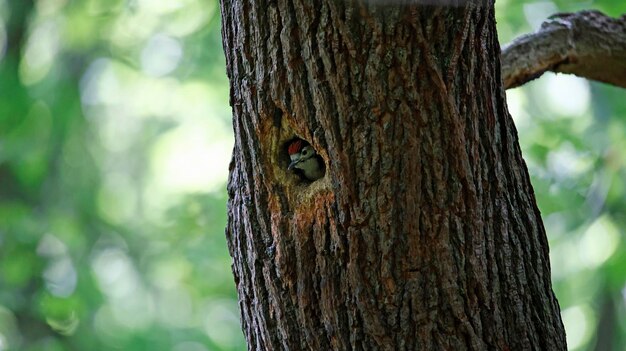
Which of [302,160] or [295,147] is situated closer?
[295,147]

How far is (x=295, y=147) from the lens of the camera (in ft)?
8.98

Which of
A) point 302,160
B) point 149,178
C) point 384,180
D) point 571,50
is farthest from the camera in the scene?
point 149,178

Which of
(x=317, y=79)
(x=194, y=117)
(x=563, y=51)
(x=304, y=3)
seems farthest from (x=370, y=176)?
(x=194, y=117)

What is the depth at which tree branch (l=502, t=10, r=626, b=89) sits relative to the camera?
3762 mm

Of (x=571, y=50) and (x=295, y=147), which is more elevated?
(x=571, y=50)

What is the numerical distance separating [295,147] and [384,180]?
36 cm

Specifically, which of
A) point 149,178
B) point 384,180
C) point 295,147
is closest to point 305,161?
point 295,147

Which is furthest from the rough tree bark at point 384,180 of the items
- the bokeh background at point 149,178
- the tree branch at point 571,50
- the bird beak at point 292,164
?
the bokeh background at point 149,178

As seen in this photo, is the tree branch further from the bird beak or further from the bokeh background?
the bokeh background

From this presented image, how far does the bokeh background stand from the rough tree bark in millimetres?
4286

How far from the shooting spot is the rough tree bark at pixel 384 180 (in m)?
2.51

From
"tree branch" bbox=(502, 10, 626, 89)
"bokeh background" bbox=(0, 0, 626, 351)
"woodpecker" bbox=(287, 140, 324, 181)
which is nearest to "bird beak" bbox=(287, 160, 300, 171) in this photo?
"woodpecker" bbox=(287, 140, 324, 181)

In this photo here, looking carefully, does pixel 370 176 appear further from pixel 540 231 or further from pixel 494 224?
pixel 540 231

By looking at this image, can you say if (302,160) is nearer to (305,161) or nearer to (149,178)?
(305,161)
